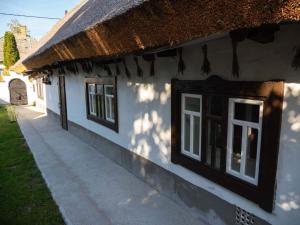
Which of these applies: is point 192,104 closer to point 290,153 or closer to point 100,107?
point 290,153

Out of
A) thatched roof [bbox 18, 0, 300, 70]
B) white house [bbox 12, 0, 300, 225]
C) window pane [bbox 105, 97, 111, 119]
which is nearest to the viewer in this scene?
thatched roof [bbox 18, 0, 300, 70]

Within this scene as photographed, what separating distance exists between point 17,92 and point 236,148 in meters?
25.3

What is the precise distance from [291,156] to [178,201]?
7.98ft

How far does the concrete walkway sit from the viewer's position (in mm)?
4160

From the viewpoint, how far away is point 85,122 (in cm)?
884

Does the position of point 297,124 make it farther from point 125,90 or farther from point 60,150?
point 60,150

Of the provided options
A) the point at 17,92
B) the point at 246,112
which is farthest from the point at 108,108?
the point at 17,92

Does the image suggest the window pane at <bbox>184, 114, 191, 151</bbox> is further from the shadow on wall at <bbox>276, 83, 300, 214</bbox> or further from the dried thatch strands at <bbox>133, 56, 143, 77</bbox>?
the shadow on wall at <bbox>276, 83, 300, 214</bbox>

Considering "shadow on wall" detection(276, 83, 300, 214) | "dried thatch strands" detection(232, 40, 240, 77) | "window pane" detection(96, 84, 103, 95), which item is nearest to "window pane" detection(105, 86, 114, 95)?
"window pane" detection(96, 84, 103, 95)

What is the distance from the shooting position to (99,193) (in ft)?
16.6

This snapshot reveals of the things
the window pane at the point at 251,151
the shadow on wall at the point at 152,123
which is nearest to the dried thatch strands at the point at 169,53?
the shadow on wall at the point at 152,123

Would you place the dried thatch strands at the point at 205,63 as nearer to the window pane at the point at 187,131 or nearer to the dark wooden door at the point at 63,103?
the window pane at the point at 187,131

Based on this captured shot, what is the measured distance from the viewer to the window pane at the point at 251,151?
3306 mm

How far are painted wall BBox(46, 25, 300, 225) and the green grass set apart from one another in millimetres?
2134
